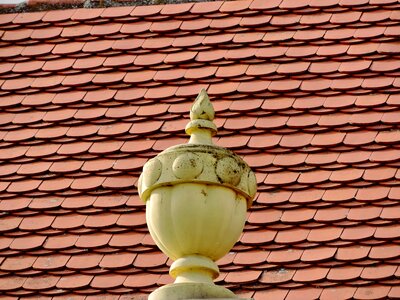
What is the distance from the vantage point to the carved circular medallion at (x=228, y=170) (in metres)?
11.6

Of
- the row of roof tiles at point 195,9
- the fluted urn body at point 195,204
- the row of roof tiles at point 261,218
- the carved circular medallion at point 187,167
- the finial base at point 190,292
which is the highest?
the carved circular medallion at point 187,167

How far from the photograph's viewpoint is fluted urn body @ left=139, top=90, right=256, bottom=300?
11.5 m

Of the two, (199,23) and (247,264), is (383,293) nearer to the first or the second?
(247,264)

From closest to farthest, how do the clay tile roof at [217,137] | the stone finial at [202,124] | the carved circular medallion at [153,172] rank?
1. the carved circular medallion at [153,172]
2. the stone finial at [202,124]
3. the clay tile roof at [217,137]

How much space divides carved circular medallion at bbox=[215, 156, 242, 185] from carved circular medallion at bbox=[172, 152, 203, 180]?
4.5 inches

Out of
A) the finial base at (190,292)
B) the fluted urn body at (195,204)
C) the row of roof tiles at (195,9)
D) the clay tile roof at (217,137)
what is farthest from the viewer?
the row of roof tiles at (195,9)

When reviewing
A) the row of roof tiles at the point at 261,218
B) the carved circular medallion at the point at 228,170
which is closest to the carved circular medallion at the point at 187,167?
the carved circular medallion at the point at 228,170

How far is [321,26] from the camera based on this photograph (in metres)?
16.6

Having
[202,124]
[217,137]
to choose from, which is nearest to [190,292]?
[202,124]

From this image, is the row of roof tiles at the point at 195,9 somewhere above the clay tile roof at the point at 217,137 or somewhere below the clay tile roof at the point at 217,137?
above

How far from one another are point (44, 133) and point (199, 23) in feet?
5.50

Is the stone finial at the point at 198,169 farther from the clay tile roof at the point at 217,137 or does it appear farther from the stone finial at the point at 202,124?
the clay tile roof at the point at 217,137

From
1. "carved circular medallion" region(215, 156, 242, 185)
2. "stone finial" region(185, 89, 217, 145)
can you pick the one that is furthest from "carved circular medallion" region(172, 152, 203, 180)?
"stone finial" region(185, 89, 217, 145)

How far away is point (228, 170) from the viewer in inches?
457
